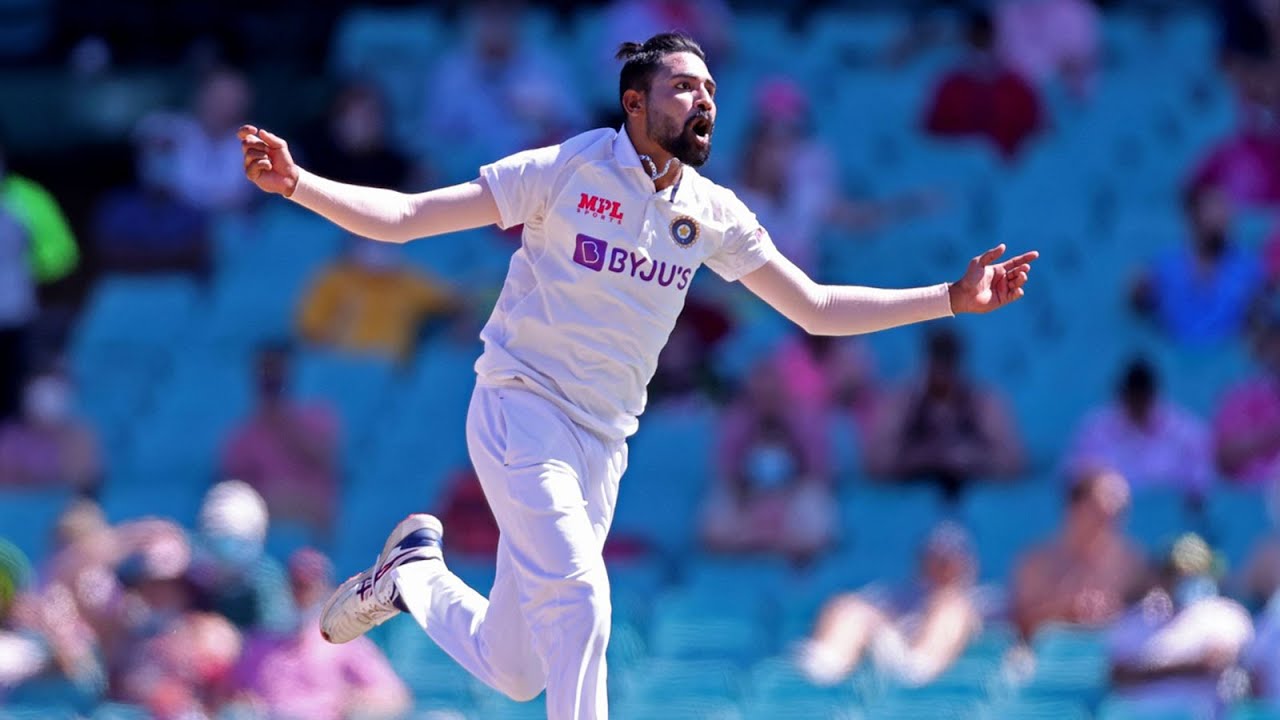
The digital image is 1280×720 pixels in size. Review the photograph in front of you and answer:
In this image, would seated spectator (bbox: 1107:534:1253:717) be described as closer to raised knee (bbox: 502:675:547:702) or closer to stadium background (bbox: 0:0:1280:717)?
stadium background (bbox: 0:0:1280:717)

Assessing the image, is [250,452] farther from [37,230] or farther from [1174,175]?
[1174,175]

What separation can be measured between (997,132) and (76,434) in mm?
5186

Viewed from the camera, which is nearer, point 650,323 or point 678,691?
point 650,323

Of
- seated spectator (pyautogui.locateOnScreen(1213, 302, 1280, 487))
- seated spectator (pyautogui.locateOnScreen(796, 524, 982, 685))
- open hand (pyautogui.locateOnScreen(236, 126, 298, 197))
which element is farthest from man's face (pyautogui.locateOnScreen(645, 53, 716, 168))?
seated spectator (pyautogui.locateOnScreen(1213, 302, 1280, 487))

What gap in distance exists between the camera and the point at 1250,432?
10.3 metres

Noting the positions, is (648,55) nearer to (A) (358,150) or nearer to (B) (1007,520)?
(B) (1007,520)

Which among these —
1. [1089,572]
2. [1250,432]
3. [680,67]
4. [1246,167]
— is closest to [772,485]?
[1089,572]

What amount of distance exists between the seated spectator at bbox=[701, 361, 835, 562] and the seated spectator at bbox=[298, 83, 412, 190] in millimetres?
2942

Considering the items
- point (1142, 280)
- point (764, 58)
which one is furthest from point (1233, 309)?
point (764, 58)

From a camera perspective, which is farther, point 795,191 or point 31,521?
point 795,191

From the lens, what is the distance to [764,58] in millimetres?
13562

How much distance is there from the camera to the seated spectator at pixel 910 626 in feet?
29.6

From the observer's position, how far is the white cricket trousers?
5.83m

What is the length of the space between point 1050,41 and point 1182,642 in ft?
17.8
